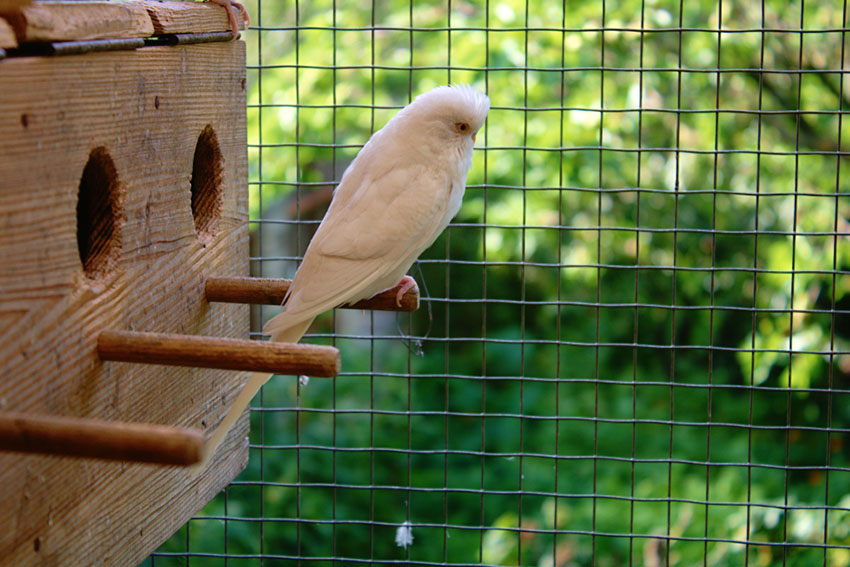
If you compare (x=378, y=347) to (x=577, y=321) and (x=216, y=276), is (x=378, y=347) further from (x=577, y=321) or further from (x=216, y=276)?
(x=216, y=276)

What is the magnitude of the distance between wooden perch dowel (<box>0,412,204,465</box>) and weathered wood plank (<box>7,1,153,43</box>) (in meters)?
0.37

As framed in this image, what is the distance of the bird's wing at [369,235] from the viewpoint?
1.43 m

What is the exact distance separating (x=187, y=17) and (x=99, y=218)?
310 mm

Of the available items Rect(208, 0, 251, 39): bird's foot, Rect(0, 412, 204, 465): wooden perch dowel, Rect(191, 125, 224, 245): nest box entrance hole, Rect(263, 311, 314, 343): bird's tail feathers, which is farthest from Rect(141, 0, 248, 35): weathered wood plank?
Rect(0, 412, 204, 465): wooden perch dowel

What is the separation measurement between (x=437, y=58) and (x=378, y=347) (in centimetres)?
167

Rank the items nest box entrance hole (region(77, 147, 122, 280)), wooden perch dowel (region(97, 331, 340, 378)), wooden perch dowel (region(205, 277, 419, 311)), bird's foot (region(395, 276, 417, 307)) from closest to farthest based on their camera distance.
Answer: wooden perch dowel (region(97, 331, 340, 378)) → nest box entrance hole (region(77, 147, 122, 280)) → wooden perch dowel (region(205, 277, 419, 311)) → bird's foot (region(395, 276, 417, 307))

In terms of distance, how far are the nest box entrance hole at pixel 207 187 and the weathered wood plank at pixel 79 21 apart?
281 mm

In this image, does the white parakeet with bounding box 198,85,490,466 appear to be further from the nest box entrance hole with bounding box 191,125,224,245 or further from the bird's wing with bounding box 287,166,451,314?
the nest box entrance hole with bounding box 191,125,224,245

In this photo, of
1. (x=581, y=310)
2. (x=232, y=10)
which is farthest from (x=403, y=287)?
(x=581, y=310)

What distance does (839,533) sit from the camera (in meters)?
2.16

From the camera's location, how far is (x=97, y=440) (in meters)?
0.86

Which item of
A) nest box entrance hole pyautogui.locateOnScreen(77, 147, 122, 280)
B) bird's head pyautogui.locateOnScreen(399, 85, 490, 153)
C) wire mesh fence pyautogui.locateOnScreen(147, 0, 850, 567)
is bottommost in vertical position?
wire mesh fence pyautogui.locateOnScreen(147, 0, 850, 567)

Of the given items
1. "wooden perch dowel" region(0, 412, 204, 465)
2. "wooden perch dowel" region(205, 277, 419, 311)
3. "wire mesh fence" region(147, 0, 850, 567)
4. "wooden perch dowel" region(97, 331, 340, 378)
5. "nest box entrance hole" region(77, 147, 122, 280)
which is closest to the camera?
"wooden perch dowel" region(0, 412, 204, 465)

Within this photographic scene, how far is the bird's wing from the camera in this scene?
143cm
